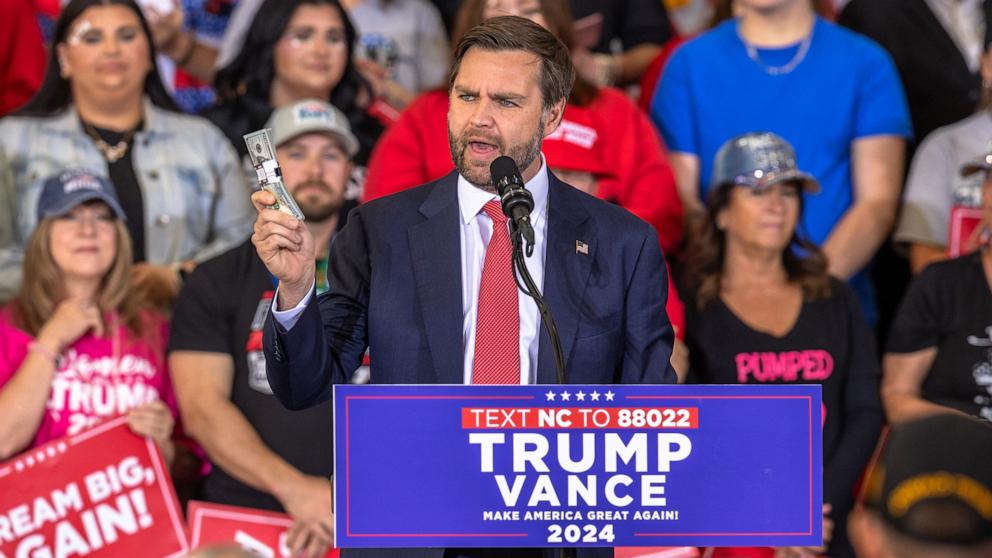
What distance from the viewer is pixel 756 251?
5.11m

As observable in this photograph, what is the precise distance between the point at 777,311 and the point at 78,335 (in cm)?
228

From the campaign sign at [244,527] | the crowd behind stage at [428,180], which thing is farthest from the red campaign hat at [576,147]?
the campaign sign at [244,527]

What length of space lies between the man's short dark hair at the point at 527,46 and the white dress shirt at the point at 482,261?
0.17 m

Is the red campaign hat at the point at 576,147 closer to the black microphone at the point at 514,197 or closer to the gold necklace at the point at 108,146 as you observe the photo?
the gold necklace at the point at 108,146

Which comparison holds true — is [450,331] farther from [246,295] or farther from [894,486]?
[246,295]

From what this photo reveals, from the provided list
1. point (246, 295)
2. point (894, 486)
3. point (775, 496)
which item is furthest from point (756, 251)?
point (894, 486)

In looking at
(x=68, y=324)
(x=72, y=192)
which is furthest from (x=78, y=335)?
(x=72, y=192)

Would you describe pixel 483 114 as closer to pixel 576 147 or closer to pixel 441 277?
pixel 441 277

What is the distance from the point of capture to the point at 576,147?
490 centimetres

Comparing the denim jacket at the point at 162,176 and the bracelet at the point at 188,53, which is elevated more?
the bracelet at the point at 188,53

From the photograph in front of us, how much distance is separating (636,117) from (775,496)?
2.91 meters

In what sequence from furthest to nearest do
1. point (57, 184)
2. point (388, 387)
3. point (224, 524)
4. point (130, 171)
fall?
point (130, 171), point (57, 184), point (224, 524), point (388, 387)

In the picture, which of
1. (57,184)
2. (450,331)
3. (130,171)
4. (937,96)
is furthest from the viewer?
(937,96)

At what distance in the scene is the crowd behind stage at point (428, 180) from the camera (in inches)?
189
